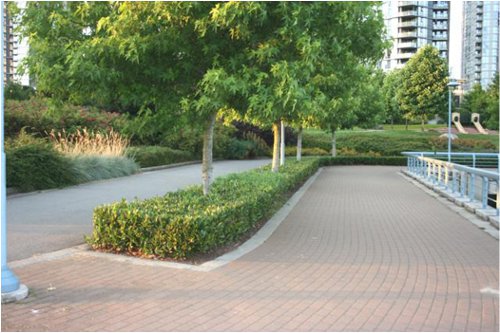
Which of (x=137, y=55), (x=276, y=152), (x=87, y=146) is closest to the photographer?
(x=137, y=55)

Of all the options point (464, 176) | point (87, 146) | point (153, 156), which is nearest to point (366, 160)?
point (153, 156)

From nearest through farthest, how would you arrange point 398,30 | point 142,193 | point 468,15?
point 142,193 → point 398,30 → point 468,15

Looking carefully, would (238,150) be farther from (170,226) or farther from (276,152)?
(170,226)

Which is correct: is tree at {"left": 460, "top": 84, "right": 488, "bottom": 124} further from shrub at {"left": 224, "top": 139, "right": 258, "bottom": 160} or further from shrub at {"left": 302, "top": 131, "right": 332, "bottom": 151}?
shrub at {"left": 224, "top": 139, "right": 258, "bottom": 160}

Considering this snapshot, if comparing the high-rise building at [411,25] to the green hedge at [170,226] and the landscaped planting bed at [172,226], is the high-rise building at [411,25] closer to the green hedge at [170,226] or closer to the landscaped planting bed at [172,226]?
the landscaped planting bed at [172,226]

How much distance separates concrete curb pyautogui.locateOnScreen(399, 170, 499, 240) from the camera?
9328 millimetres

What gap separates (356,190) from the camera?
16.4m

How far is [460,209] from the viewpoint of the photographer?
12070mm

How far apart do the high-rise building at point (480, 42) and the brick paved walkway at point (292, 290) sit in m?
119

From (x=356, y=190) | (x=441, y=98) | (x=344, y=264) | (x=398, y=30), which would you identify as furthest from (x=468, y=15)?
(x=344, y=264)

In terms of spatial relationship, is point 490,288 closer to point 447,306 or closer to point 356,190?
point 447,306

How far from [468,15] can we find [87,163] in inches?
4908

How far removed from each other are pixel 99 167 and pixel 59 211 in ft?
21.2

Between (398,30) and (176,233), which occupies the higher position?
(398,30)
